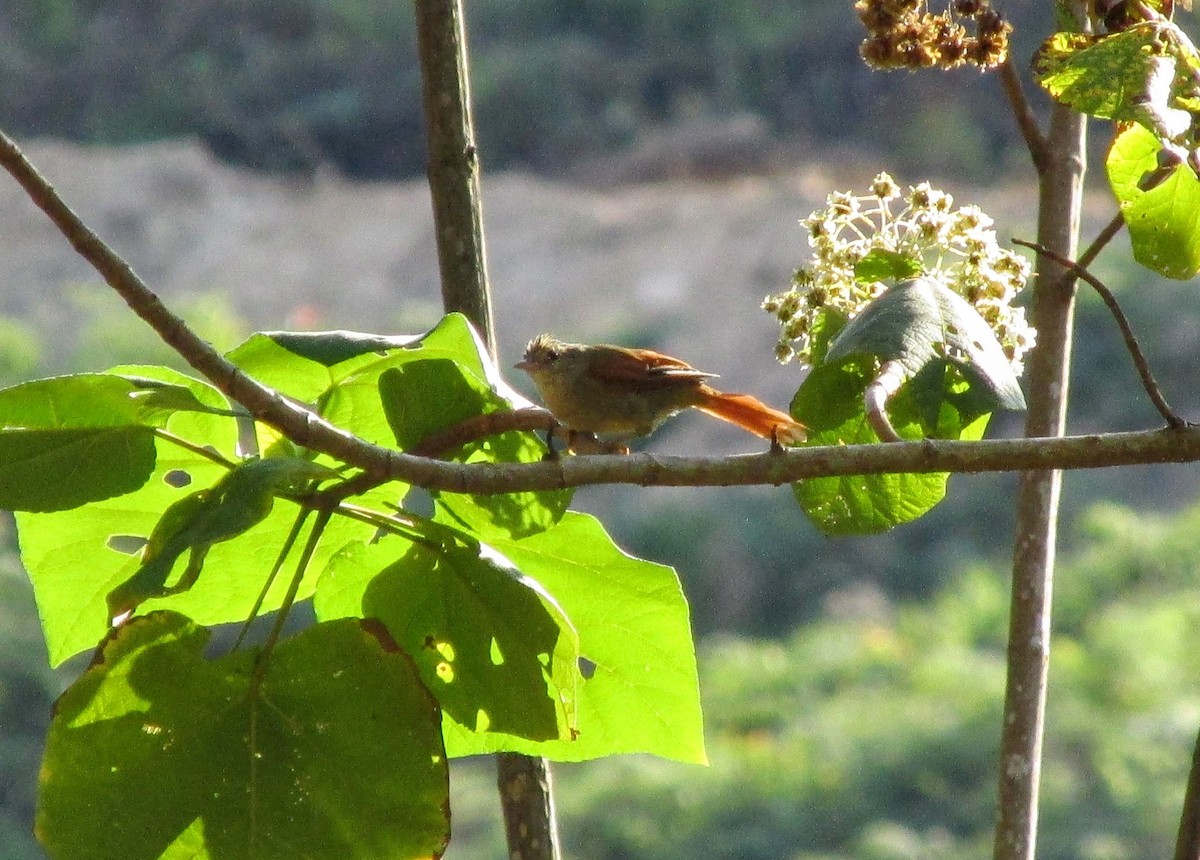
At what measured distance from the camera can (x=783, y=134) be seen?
16.8 metres

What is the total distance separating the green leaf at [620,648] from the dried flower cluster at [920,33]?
0.58 meters

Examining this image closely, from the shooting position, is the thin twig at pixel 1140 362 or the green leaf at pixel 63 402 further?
the green leaf at pixel 63 402

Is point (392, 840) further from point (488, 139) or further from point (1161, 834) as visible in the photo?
point (488, 139)

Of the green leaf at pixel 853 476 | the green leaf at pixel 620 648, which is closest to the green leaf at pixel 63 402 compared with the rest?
the green leaf at pixel 620 648

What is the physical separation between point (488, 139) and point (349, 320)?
14.2 feet

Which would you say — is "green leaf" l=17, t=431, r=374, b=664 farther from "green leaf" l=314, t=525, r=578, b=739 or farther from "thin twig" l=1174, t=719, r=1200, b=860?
"thin twig" l=1174, t=719, r=1200, b=860

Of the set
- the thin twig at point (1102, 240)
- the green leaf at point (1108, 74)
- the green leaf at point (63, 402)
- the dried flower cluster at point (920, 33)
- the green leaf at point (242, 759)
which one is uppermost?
the dried flower cluster at point (920, 33)

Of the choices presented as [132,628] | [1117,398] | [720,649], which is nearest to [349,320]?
[720,649]

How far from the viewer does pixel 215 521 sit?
3.61 ft

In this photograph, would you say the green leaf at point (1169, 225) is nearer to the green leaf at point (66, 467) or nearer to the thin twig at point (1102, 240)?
the thin twig at point (1102, 240)

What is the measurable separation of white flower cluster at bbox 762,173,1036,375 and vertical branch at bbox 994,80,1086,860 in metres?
0.03

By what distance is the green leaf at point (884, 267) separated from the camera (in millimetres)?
1322

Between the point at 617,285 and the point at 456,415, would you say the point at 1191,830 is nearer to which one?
the point at 456,415

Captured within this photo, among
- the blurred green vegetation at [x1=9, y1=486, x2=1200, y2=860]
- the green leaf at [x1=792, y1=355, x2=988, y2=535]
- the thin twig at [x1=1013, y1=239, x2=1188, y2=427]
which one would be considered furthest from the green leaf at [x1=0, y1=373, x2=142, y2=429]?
the blurred green vegetation at [x1=9, y1=486, x2=1200, y2=860]
